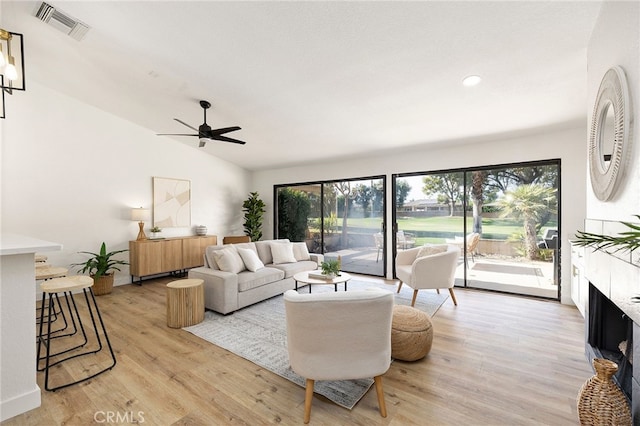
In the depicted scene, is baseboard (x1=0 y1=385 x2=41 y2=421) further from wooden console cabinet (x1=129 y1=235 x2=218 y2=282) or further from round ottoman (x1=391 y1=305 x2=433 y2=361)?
wooden console cabinet (x1=129 y1=235 x2=218 y2=282)

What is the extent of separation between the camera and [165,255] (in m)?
5.30

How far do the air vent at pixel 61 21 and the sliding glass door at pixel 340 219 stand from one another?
4.52 m

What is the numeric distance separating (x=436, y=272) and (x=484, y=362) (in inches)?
57.8

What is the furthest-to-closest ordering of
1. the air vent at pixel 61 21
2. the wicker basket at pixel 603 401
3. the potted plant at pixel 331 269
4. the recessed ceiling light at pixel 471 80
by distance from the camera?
the potted plant at pixel 331 269, the recessed ceiling light at pixel 471 80, the air vent at pixel 61 21, the wicker basket at pixel 603 401

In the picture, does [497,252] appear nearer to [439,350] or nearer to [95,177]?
[439,350]

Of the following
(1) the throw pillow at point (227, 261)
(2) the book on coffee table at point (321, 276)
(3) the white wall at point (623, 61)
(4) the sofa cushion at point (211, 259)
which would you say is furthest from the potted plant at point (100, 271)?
(3) the white wall at point (623, 61)

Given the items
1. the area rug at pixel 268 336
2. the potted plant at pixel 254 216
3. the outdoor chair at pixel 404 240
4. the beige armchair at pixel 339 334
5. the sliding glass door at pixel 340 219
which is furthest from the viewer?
the potted plant at pixel 254 216

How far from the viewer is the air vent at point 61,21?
8.78 feet

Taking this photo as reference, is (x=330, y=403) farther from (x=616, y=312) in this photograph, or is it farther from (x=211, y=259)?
(x=211, y=259)

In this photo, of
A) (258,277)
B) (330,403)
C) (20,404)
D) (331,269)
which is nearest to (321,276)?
(331,269)

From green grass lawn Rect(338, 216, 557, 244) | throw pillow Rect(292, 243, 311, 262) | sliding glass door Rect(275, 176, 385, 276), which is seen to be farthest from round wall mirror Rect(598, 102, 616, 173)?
throw pillow Rect(292, 243, 311, 262)

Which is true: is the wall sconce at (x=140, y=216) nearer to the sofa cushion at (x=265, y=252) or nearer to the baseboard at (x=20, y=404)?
the sofa cushion at (x=265, y=252)

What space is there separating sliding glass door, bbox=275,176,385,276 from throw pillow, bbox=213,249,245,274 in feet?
7.43

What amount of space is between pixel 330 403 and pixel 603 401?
1558 mm
